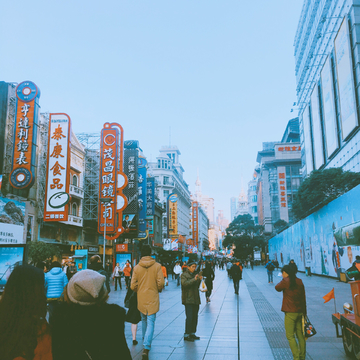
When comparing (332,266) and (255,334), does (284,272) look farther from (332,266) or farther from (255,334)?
(332,266)

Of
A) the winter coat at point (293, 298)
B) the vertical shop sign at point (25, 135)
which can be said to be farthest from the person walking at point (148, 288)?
the vertical shop sign at point (25, 135)

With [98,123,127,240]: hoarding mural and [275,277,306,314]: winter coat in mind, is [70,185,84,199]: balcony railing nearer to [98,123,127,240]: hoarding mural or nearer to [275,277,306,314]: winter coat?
[98,123,127,240]: hoarding mural

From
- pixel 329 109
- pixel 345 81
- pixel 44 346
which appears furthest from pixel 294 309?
pixel 329 109

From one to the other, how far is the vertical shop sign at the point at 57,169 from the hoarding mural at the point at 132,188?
11.9 metres

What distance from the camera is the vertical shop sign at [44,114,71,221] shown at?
27594 mm

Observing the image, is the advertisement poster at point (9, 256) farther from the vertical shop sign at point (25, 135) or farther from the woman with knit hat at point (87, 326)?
the vertical shop sign at point (25, 135)

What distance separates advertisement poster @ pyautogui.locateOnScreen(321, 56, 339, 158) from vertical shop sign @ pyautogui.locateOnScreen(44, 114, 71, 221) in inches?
1070

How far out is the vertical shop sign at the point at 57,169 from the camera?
27594 mm

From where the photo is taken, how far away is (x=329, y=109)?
4338 centimetres

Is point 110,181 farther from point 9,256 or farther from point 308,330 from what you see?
point 308,330

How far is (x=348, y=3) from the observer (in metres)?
36.4

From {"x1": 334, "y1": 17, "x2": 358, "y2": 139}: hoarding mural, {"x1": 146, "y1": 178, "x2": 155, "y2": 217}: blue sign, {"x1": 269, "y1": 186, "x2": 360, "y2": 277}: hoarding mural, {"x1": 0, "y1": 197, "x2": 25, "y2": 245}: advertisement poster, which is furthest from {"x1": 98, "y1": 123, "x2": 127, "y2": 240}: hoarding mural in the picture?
{"x1": 334, "y1": 17, "x2": 358, "y2": 139}: hoarding mural

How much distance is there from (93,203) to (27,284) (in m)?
36.6

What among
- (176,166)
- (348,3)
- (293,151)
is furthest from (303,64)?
(176,166)
